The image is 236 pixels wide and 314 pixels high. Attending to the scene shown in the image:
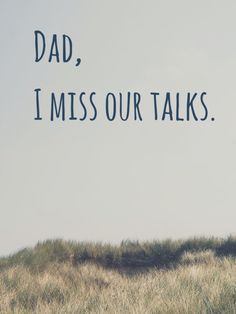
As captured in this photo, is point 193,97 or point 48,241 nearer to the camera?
point 193,97

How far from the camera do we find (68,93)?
9094mm

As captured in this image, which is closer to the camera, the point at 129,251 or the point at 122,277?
the point at 122,277

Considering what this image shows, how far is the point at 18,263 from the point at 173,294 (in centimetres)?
645

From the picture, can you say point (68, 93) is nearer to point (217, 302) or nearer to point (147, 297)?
point (147, 297)

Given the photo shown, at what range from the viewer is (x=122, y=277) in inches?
519

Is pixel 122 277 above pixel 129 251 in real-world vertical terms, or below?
below

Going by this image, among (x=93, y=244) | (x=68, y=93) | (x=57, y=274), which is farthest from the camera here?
(x=93, y=244)

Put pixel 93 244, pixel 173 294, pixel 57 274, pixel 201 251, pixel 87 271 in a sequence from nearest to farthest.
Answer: pixel 173 294
pixel 57 274
pixel 87 271
pixel 201 251
pixel 93 244

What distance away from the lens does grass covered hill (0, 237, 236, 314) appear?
245 inches

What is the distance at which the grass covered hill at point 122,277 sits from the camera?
20.4 feet

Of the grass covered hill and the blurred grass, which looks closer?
the grass covered hill

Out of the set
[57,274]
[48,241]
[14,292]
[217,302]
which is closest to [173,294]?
[217,302]

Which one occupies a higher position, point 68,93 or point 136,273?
point 68,93

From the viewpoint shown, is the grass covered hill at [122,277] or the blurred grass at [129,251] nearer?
the grass covered hill at [122,277]
